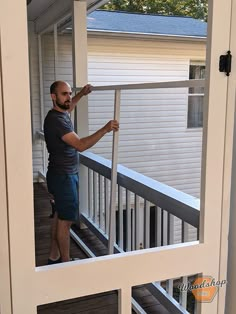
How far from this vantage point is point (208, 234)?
129cm

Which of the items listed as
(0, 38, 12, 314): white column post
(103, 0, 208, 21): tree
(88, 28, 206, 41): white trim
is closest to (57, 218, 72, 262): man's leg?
(0, 38, 12, 314): white column post

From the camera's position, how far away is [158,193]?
2377mm

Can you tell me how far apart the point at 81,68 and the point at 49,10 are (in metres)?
1.72

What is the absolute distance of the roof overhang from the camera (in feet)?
14.5

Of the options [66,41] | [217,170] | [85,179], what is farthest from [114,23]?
[217,170]

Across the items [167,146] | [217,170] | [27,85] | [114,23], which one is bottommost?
[167,146]

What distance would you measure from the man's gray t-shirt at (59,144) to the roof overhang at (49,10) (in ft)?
6.79

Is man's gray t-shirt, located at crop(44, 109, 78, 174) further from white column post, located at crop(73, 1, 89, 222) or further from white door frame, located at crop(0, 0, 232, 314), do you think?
white door frame, located at crop(0, 0, 232, 314)

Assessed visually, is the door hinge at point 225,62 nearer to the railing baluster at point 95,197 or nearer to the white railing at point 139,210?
the white railing at point 139,210

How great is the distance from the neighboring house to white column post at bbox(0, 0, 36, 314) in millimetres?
1894

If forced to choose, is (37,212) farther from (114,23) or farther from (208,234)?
(114,23)

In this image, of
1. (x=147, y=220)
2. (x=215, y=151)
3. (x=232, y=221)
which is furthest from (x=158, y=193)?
(x=215, y=151)

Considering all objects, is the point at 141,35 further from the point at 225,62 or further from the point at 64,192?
the point at 225,62

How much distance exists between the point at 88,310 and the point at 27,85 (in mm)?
1884
